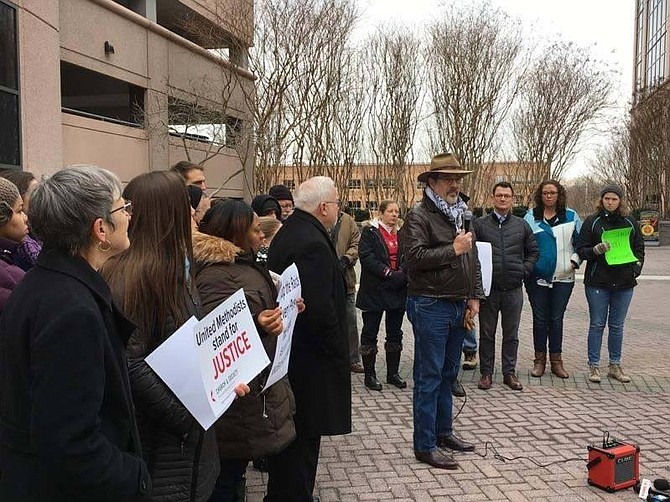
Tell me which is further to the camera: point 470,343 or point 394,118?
point 394,118

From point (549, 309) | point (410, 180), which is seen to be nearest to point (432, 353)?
point (549, 309)

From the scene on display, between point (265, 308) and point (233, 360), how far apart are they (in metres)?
0.52

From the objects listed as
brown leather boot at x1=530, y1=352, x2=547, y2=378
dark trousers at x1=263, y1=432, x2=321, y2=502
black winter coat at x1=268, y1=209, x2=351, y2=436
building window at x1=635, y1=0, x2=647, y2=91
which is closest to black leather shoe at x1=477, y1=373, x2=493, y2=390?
brown leather boot at x1=530, y1=352, x2=547, y2=378

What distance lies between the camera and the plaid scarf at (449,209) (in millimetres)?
4590

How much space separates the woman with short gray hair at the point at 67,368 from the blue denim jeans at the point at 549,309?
5753 millimetres

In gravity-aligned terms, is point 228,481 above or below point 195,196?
below

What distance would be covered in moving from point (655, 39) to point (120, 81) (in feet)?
147

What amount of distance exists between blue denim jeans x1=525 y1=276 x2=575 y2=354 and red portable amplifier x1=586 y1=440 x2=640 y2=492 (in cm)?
280

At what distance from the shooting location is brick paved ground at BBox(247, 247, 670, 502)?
4.19 m

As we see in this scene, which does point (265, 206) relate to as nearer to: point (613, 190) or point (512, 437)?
point (512, 437)

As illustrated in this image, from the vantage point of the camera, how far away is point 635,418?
5602mm

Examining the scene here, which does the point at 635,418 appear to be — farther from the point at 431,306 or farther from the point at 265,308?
the point at 265,308

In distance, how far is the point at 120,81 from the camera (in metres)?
21.4

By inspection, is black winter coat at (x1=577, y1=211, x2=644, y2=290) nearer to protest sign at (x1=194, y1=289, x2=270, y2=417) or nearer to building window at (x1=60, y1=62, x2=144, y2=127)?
protest sign at (x1=194, y1=289, x2=270, y2=417)
